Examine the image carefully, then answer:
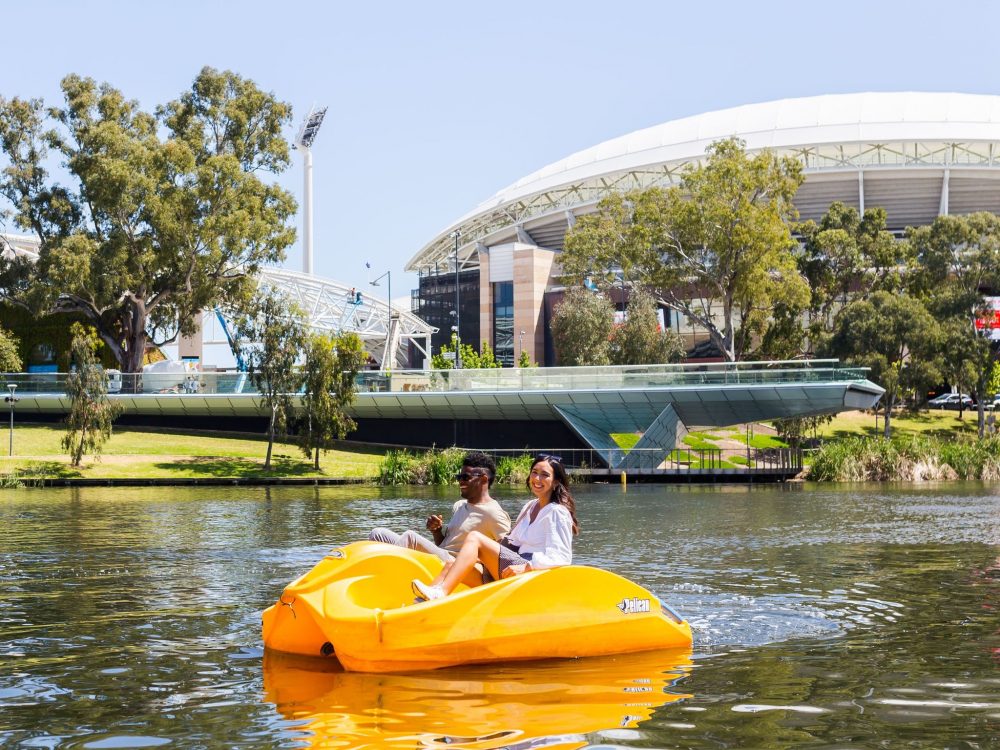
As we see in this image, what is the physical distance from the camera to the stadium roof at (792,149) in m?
82.5

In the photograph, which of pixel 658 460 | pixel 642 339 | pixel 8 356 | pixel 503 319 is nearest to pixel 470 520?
pixel 658 460

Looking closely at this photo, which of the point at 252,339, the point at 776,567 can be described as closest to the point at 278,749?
the point at 776,567

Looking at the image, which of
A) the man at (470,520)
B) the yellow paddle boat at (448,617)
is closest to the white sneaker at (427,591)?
the yellow paddle boat at (448,617)

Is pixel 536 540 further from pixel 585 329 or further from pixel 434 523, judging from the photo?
pixel 585 329

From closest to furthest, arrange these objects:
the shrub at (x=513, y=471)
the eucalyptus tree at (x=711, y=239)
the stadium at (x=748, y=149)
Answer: the shrub at (x=513, y=471) < the eucalyptus tree at (x=711, y=239) < the stadium at (x=748, y=149)

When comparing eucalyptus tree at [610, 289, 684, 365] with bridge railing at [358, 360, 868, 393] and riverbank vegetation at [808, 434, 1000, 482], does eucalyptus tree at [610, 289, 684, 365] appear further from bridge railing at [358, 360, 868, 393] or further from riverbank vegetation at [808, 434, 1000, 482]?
riverbank vegetation at [808, 434, 1000, 482]

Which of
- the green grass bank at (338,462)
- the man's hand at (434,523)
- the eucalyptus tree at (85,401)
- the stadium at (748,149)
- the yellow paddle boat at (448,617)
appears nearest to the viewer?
the yellow paddle boat at (448,617)

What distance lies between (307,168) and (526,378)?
72.3m

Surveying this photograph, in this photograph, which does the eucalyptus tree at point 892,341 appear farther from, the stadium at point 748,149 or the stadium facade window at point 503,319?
the stadium facade window at point 503,319

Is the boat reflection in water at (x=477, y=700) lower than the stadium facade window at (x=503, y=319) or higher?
lower

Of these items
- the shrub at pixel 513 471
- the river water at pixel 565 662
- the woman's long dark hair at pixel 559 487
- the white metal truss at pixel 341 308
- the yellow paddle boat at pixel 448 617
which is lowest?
the shrub at pixel 513 471

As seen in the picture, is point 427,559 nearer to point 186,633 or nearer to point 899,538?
point 186,633

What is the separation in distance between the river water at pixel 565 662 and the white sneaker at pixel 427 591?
576 millimetres

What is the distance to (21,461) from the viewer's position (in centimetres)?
4147
